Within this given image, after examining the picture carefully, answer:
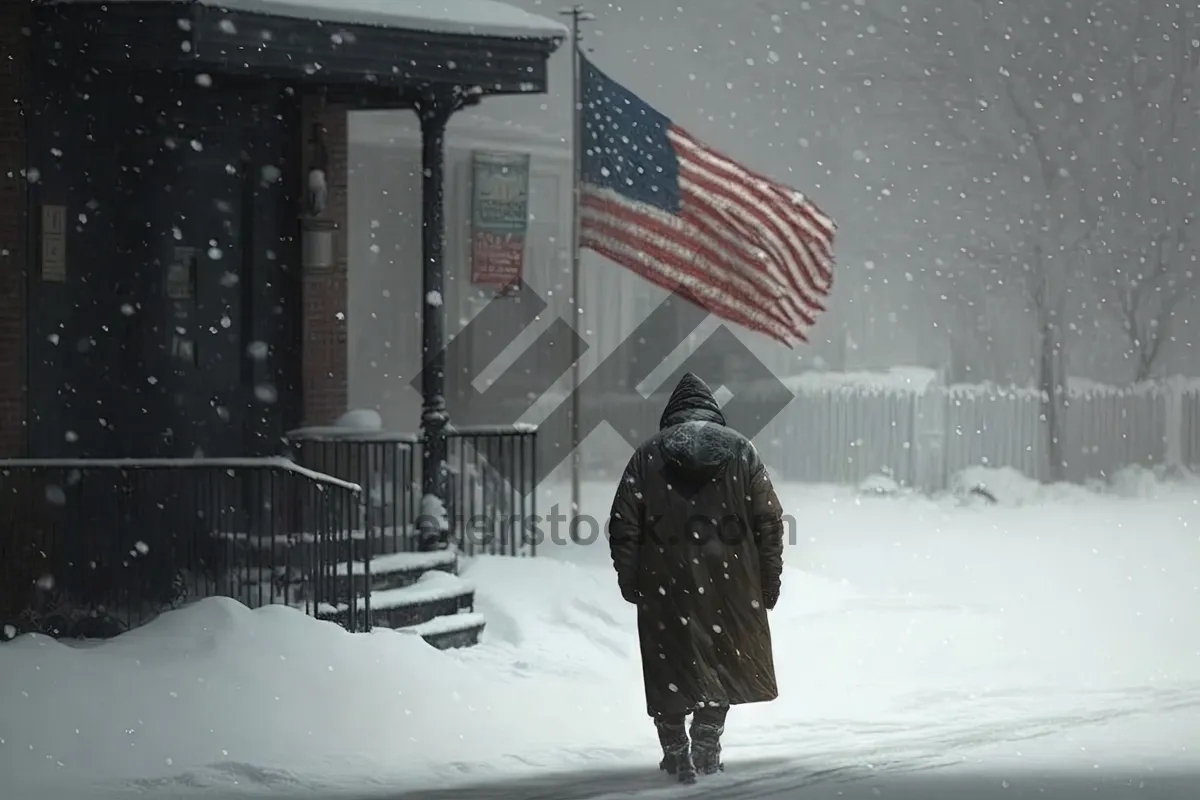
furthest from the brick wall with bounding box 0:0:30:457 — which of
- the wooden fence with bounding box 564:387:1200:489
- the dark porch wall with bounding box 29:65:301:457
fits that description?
the wooden fence with bounding box 564:387:1200:489

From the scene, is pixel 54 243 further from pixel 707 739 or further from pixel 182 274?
pixel 707 739

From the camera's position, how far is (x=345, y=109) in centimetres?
1620

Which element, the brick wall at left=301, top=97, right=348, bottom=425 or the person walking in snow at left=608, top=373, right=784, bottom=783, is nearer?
the person walking in snow at left=608, top=373, right=784, bottom=783

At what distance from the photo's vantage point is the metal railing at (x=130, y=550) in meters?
12.8

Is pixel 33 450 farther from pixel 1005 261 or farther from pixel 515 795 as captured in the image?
→ pixel 1005 261

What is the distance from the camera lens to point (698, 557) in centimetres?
895

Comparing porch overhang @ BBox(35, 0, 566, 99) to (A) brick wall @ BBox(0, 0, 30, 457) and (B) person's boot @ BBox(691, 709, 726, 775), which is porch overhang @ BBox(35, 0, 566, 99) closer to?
(A) brick wall @ BBox(0, 0, 30, 457)

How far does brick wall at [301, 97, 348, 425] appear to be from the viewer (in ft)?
52.5

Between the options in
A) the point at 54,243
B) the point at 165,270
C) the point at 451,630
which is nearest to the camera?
the point at 451,630

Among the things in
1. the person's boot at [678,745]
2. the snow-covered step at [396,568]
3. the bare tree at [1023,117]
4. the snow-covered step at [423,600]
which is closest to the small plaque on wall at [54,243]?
the snow-covered step at [396,568]

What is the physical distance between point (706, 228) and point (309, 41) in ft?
13.2

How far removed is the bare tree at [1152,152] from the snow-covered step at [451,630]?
76.9 ft

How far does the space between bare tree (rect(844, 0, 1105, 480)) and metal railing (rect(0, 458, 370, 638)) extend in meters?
22.6

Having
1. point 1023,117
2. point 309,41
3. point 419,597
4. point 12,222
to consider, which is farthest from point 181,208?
point 1023,117
